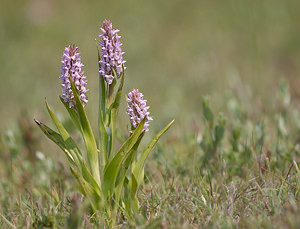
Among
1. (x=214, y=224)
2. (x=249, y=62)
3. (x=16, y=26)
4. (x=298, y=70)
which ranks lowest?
(x=214, y=224)

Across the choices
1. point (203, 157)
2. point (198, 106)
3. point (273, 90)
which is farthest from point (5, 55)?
point (203, 157)

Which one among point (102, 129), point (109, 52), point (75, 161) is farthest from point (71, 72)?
point (75, 161)

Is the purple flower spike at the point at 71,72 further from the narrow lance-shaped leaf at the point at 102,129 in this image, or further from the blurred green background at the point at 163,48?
the blurred green background at the point at 163,48

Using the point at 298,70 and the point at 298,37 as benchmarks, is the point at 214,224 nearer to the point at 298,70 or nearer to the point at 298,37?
the point at 298,70

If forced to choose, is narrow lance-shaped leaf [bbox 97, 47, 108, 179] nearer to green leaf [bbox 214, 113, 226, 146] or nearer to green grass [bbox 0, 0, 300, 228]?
green grass [bbox 0, 0, 300, 228]

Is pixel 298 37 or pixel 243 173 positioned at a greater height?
pixel 298 37

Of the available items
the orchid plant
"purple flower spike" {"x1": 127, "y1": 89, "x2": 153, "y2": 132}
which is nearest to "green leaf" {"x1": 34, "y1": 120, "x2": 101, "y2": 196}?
the orchid plant
